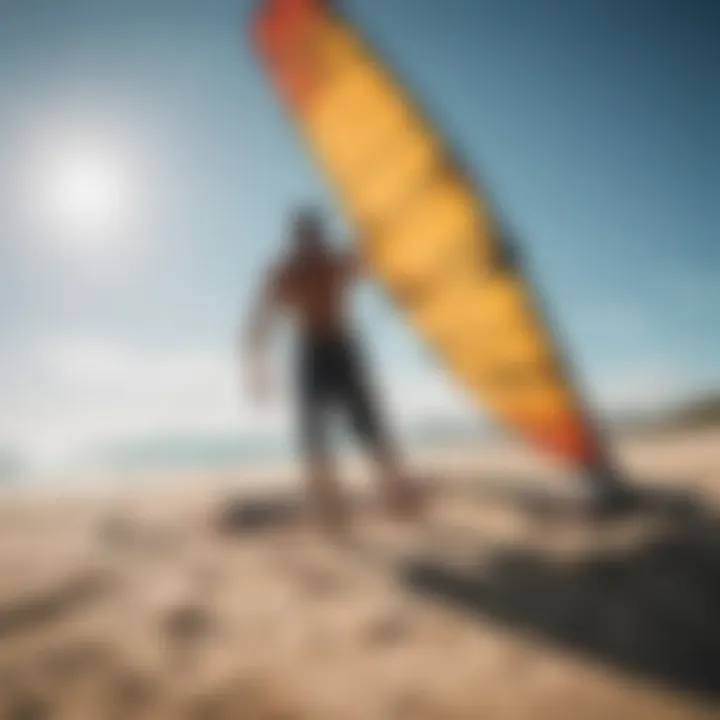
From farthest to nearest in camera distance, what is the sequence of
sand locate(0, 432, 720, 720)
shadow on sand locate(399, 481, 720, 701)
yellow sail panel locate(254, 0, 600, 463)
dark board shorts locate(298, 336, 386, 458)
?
yellow sail panel locate(254, 0, 600, 463), dark board shorts locate(298, 336, 386, 458), shadow on sand locate(399, 481, 720, 701), sand locate(0, 432, 720, 720)

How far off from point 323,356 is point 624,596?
195cm

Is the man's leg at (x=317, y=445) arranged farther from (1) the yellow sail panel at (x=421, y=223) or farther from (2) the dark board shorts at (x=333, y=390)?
(1) the yellow sail panel at (x=421, y=223)

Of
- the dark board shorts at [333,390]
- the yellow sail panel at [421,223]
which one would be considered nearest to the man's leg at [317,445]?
the dark board shorts at [333,390]

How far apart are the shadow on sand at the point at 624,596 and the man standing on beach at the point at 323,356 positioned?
894mm

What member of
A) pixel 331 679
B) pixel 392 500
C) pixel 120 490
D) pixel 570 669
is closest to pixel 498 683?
pixel 570 669

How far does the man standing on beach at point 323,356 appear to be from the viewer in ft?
11.6

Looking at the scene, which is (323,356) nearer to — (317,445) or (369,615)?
(317,445)

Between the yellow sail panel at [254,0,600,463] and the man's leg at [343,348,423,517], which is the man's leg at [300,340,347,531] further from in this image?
the yellow sail panel at [254,0,600,463]

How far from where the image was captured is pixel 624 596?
7.25ft

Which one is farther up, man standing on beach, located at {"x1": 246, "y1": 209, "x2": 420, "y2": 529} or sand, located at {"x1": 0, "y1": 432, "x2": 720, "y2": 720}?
man standing on beach, located at {"x1": 246, "y1": 209, "x2": 420, "y2": 529}

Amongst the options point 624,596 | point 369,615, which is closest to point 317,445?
point 369,615

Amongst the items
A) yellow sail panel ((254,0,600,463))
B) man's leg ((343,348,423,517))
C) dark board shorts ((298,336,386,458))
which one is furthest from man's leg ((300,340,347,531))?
yellow sail panel ((254,0,600,463))

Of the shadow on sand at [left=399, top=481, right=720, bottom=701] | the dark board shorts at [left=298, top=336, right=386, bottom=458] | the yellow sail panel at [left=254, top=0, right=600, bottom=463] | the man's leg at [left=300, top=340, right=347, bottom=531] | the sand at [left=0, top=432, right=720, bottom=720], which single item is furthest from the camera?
the yellow sail panel at [left=254, top=0, right=600, bottom=463]

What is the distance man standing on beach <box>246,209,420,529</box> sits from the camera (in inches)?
139
